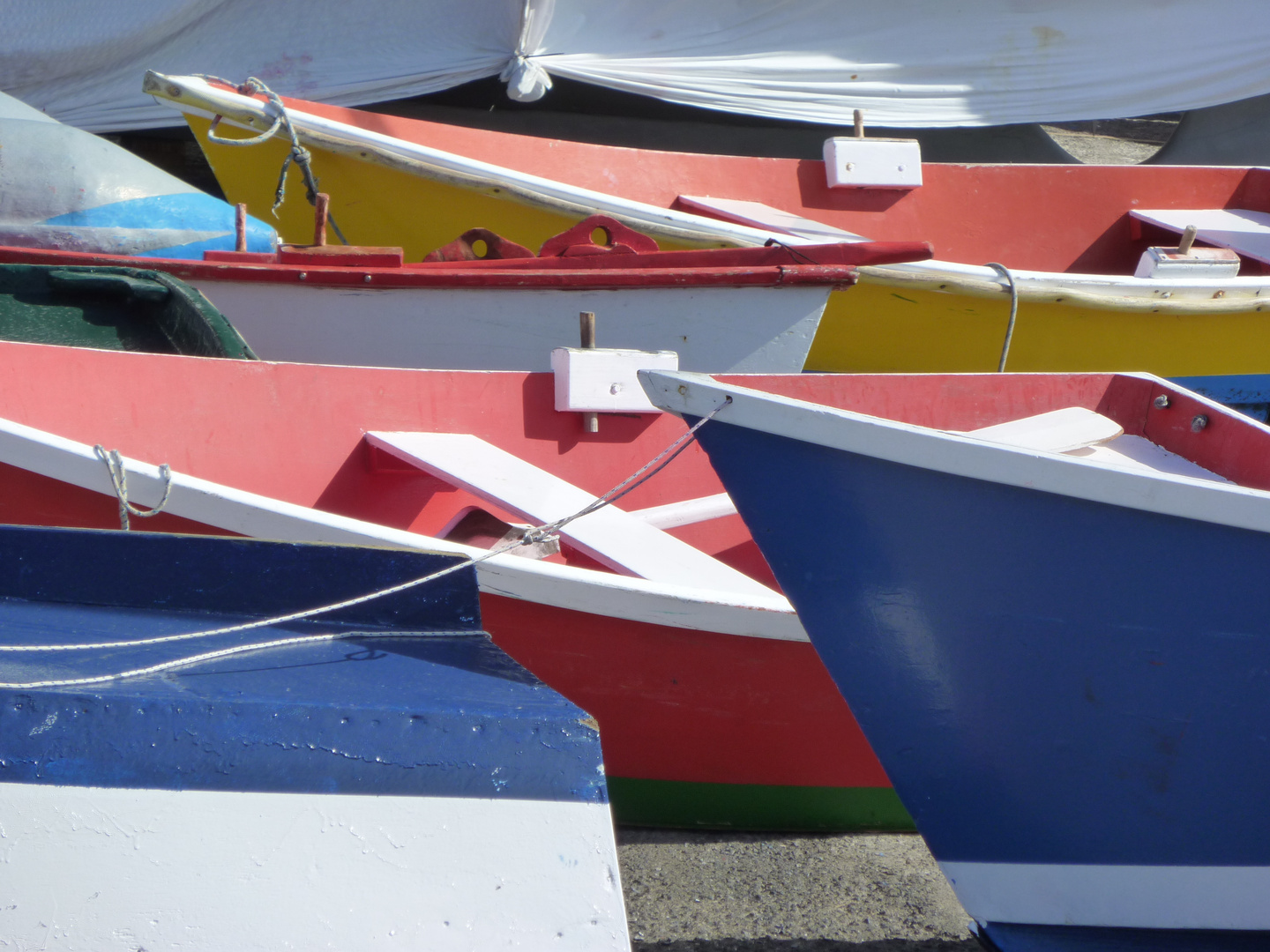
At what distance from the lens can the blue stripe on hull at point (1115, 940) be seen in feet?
4.90

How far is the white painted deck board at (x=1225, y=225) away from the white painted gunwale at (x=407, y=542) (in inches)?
139

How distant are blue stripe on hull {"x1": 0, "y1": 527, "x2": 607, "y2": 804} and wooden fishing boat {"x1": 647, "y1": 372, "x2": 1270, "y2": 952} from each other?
492mm

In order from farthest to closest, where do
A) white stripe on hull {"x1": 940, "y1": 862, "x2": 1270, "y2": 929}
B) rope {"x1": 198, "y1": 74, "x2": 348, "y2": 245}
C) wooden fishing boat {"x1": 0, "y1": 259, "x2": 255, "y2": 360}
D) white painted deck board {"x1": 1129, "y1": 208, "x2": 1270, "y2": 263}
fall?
white painted deck board {"x1": 1129, "y1": 208, "x2": 1270, "y2": 263}, rope {"x1": 198, "y1": 74, "x2": 348, "y2": 245}, wooden fishing boat {"x1": 0, "y1": 259, "x2": 255, "y2": 360}, white stripe on hull {"x1": 940, "y1": 862, "x2": 1270, "y2": 929}

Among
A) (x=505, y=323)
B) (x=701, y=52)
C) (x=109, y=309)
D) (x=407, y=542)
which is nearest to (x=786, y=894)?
(x=407, y=542)

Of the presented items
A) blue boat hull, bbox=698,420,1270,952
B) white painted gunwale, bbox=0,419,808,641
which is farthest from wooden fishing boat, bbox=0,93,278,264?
blue boat hull, bbox=698,420,1270,952

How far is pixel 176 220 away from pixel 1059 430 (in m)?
2.60

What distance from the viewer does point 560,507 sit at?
2.14 meters

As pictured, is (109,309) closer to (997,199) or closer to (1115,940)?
(1115,940)

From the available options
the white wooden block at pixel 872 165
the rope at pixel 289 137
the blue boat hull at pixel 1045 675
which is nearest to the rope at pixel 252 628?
the blue boat hull at pixel 1045 675

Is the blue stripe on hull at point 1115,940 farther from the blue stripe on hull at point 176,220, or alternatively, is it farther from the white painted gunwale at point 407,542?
the blue stripe on hull at point 176,220

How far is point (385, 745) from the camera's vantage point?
3.53 ft

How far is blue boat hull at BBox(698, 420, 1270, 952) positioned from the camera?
4.49ft

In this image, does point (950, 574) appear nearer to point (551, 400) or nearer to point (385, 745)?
point (385, 745)

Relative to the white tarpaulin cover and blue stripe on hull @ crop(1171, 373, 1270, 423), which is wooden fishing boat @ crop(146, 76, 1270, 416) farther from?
the white tarpaulin cover
